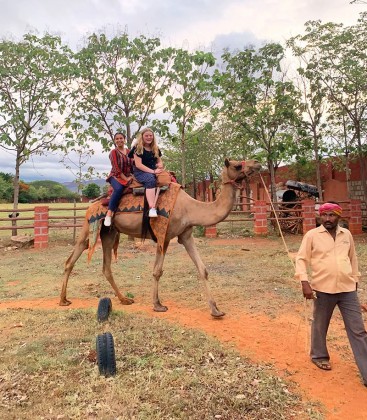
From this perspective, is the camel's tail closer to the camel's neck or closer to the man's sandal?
the camel's neck

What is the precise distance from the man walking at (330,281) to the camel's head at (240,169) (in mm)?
1682

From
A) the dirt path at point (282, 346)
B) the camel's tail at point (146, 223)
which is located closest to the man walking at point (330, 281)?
the dirt path at point (282, 346)

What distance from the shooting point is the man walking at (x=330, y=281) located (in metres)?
3.74

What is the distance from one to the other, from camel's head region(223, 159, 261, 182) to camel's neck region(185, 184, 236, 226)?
15 centimetres

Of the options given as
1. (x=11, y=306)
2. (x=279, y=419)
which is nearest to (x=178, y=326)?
(x=279, y=419)

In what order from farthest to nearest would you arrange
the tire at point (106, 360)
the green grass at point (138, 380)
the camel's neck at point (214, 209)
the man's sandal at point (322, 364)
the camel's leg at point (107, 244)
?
the camel's leg at point (107, 244)
the camel's neck at point (214, 209)
the man's sandal at point (322, 364)
the tire at point (106, 360)
the green grass at point (138, 380)

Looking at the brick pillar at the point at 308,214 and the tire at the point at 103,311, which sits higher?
the brick pillar at the point at 308,214

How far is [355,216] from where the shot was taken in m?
16.1

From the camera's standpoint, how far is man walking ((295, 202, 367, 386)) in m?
3.74

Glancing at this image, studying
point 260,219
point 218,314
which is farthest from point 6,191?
point 218,314

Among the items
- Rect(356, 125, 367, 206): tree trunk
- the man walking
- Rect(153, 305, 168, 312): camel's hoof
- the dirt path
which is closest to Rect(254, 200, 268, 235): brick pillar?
Rect(356, 125, 367, 206): tree trunk

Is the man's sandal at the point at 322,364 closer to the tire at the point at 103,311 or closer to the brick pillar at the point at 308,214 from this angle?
the tire at the point at 103,311

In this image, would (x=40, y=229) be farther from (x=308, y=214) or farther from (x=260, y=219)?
(x=308, y=214)

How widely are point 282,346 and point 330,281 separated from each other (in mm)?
1186
